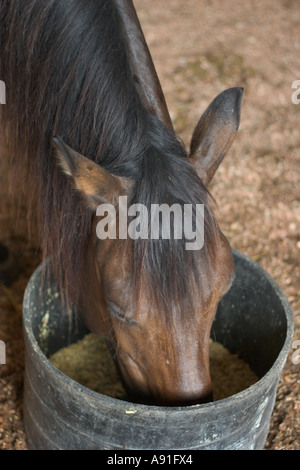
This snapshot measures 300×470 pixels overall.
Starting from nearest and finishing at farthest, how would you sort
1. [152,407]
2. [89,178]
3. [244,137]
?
[89,178], [152,407], [244,137]

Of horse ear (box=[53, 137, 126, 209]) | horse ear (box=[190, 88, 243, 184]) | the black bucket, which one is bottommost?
the black bucket

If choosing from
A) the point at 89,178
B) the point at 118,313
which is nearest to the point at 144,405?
the point at 118,313

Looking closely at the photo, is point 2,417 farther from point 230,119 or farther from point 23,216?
point 230,119

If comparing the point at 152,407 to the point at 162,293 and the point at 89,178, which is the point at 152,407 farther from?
the point at 89,178

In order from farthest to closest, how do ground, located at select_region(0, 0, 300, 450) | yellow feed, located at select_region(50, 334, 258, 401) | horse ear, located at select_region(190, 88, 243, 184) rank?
ground, located at select_region(0, 0, 300, 450) → yellow feed, located at select_region(50, 334, 258, 401) → horse ear, located at select_region(190, 88, 243, 184)

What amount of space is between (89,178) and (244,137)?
2.51m

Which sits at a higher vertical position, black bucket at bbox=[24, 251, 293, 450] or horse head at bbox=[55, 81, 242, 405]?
horse head at bbox=[55, 81, 242, 405]

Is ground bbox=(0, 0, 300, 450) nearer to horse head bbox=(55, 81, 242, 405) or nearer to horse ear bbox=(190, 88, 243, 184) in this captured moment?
horse head bbox=(55, 81, 242, 405)

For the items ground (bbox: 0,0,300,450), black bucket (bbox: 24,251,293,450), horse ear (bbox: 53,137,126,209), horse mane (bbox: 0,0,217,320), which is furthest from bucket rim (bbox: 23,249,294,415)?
horse ear (bbox: 53,137,126,209)

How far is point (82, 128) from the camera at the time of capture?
71.0 inches

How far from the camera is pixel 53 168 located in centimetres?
184

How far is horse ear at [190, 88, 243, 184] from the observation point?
1755mm

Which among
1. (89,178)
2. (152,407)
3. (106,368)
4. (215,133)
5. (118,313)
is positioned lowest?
(106,368)

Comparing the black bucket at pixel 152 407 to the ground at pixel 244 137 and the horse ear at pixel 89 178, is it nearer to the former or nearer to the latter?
the ground at pixel 244 137
